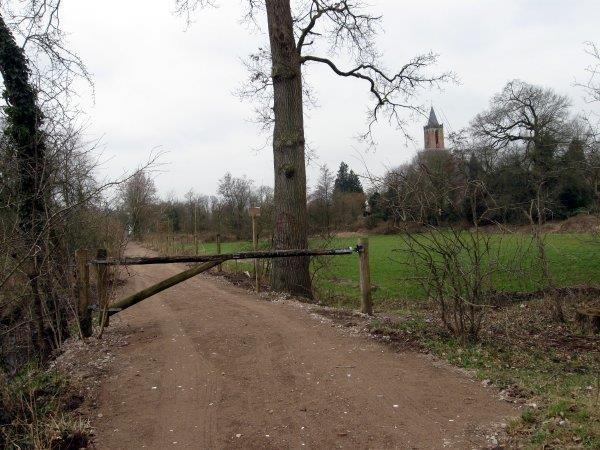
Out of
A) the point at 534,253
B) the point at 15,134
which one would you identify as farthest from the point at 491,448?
the point at 15,134

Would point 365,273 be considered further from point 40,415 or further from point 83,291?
point 40,415

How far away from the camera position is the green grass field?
27.1 feet

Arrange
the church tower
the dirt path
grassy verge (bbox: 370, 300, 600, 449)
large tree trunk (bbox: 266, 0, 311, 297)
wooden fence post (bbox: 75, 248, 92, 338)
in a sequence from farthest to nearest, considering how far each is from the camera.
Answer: large tree trunk (bbox: 266, 0, 311, 297) < the church tower < wooden fence post (bbox: 75, 248, 92, 338) < the dirt path < grassy verge (bbox: 370, 300, 600, 449)

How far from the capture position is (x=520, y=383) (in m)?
5.16

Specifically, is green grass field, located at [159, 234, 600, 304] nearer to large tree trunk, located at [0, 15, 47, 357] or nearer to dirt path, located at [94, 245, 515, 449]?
dirt path, located at [94, 245, 515, 449]

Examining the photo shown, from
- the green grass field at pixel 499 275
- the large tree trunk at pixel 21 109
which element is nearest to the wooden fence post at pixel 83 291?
the large tree trunk at pixel 21 109

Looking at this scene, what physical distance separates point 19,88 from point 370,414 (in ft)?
31.4

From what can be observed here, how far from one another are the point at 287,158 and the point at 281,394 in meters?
6.97

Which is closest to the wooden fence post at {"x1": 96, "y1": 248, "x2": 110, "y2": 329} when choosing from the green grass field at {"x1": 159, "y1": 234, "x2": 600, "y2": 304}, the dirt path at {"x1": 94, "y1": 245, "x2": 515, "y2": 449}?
the dirt path at {"x1": 94, "y1": 245, "x2": 515, "y2": 449}

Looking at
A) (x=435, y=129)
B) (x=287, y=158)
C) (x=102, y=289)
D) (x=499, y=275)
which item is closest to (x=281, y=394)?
(x=102, y=289)

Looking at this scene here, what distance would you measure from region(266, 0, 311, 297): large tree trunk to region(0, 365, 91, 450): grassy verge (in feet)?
19.3

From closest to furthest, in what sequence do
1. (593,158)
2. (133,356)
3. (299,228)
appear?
(133,356)
(299,228)
(593,158)

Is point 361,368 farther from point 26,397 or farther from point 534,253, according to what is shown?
point 534,253

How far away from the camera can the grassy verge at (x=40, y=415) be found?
436 cm
